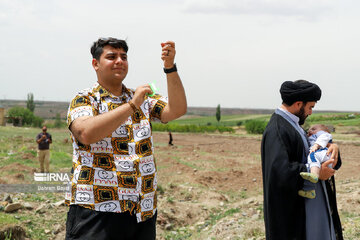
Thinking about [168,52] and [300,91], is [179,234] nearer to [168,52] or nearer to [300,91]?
[300,91]

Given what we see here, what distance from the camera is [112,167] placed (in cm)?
232

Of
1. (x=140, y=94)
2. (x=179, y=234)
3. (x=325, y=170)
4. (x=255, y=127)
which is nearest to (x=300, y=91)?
(x=325, y=170)

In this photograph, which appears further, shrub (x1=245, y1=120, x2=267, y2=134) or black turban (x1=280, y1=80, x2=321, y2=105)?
shrub (x1=245, y1=120, x2=267, y2=134)

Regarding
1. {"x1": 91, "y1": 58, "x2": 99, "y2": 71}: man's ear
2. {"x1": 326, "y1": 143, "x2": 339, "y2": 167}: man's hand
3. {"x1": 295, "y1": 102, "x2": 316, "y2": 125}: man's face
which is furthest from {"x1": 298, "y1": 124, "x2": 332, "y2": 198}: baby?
{"x1": 91, "y1": 58, "x2": 99, "y2": 71}: man's ear

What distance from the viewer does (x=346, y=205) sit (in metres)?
7.52

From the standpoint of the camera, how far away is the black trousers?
2.27 m

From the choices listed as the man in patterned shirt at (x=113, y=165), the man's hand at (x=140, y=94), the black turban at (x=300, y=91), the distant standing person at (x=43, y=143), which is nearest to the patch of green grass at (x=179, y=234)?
the black turban at (x=300, y=91)

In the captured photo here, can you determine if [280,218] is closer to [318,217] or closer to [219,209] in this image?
[318,217]

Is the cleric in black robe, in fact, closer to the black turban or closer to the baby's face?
the black turban

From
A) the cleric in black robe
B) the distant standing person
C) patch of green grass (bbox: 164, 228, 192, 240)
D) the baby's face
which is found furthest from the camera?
the distant standing person

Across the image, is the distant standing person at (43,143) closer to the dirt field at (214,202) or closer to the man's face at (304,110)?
the dirt field at (214,202)

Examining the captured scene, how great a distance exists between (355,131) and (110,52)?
54.9 feet

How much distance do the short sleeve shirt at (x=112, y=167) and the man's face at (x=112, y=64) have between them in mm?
A: 107

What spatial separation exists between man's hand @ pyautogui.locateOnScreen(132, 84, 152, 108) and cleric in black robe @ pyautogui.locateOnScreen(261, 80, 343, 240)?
1227 mm
